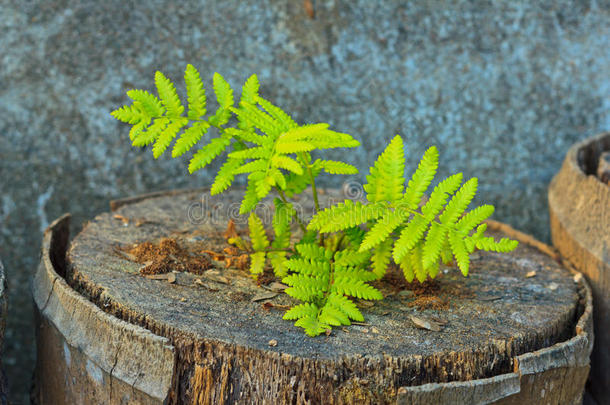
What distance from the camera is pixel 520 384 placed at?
1624mm

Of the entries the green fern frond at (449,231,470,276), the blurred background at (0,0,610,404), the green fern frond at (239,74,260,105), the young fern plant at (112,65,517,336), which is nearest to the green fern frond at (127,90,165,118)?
the young fern plant at (112,65,517,336)

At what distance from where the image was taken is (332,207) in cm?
177

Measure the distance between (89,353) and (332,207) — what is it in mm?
806

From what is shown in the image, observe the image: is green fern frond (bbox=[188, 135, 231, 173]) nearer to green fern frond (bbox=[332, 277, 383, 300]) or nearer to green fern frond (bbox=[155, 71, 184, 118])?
green fern frond (bbox=[155, 71, 184, 118])

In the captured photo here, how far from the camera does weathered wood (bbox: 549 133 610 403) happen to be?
2.25m

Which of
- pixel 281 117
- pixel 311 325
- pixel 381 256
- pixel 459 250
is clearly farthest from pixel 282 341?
pixel 281 117

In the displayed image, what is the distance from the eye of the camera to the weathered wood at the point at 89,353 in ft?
5.24

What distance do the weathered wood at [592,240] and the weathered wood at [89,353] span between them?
161 centimetres

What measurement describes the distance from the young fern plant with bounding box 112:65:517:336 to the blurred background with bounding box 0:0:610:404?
161cm

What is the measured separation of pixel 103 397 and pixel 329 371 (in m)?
0.69

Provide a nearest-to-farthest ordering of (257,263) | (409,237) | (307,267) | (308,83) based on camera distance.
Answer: (409,237), (307,267), (257,263), (308,83)

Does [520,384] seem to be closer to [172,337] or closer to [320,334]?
[320,334]

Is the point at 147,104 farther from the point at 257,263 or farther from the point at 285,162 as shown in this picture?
the point at 257,263

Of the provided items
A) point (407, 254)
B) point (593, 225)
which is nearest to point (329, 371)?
point (407, 254)
